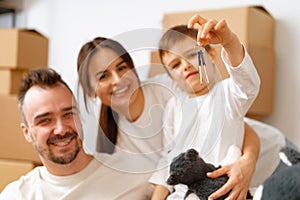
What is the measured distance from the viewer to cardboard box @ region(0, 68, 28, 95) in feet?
4.73

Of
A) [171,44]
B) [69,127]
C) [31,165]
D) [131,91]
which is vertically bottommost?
[31,165]

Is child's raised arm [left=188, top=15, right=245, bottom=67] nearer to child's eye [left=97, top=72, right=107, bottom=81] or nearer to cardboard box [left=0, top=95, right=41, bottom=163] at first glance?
child's eye [left=97, top=72, right=107, bottom=81]

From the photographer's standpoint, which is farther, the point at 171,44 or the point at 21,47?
the point at 21,47

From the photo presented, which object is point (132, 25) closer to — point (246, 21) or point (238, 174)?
point (246, 21)

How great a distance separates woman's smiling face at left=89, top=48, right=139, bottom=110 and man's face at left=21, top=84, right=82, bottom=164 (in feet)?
0.40

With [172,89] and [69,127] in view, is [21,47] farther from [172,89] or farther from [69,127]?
[172,89]

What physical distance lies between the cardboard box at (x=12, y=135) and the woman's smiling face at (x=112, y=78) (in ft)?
1.34

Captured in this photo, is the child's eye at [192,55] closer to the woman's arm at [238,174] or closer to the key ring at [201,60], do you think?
the key ring at [201,60]

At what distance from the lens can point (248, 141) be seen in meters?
1.00

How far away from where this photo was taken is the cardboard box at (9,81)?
4.73ft

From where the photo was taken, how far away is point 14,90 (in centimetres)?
145

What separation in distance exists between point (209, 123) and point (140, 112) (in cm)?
24

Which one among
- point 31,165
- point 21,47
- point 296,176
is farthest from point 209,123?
point 21,47

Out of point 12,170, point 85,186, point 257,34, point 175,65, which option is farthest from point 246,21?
point 12,170
